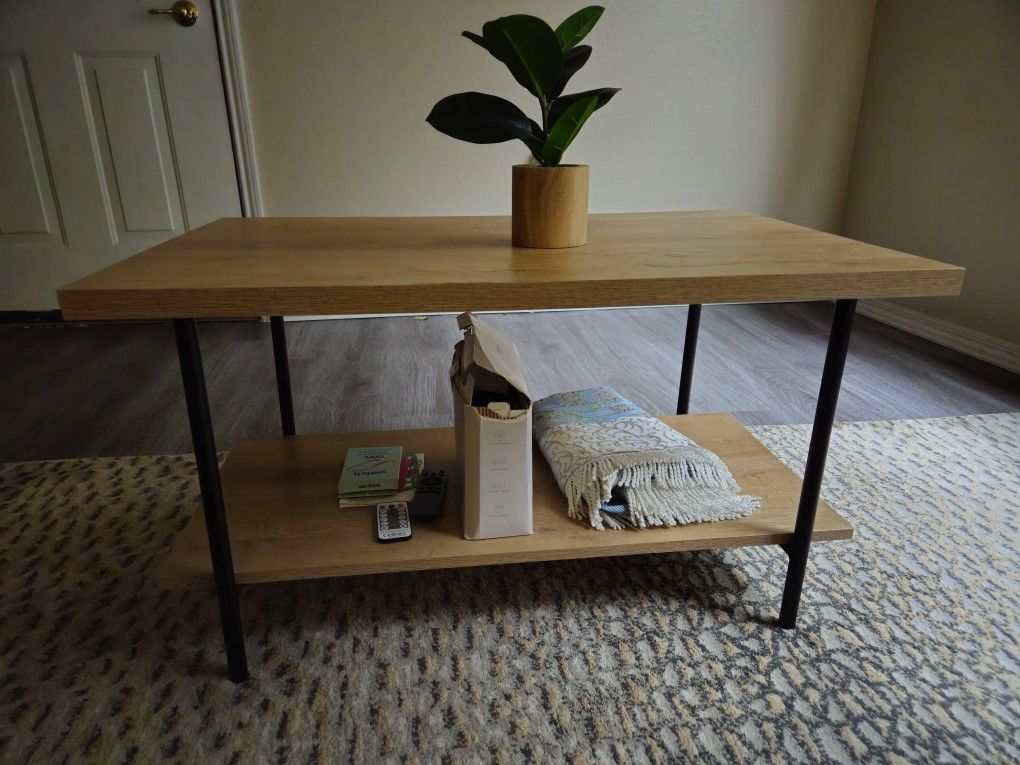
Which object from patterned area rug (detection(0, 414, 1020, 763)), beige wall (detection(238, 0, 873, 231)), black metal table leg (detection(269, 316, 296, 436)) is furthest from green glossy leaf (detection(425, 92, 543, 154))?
beige wall (detection(238, 0, 873, 231))

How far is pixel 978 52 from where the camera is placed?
2.16 metres

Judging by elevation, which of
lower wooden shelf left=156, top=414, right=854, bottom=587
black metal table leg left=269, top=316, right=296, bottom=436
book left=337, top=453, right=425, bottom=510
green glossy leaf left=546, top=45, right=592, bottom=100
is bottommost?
lower wooden shelf left=156, top=414, right=854, bottom=587

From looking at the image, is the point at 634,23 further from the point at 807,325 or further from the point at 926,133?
the point at 807,325

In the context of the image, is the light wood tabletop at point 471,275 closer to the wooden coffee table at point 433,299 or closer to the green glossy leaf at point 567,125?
the wooden coffee table at point 433,299

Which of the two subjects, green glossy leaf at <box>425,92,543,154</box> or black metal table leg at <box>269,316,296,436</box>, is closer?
green glossy leaf at <box>425,92,543,154</box>

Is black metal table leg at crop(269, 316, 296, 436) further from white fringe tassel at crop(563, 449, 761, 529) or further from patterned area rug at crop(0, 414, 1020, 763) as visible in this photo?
white fringe tassel at crop(563, 449, 761, 529)

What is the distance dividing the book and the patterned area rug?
16 centimetres

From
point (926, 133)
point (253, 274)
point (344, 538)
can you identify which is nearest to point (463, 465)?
point (344, 538)

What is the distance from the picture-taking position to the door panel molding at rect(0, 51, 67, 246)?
2238mm

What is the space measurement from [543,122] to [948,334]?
2.00m

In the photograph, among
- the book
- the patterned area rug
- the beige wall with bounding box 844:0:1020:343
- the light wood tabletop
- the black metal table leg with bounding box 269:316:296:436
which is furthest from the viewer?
the beige wall with bounding box 844:0:1020:343

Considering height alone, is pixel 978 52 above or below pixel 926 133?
above

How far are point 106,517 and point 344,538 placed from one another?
0.63m

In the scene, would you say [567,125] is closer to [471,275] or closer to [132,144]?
[471,275]
